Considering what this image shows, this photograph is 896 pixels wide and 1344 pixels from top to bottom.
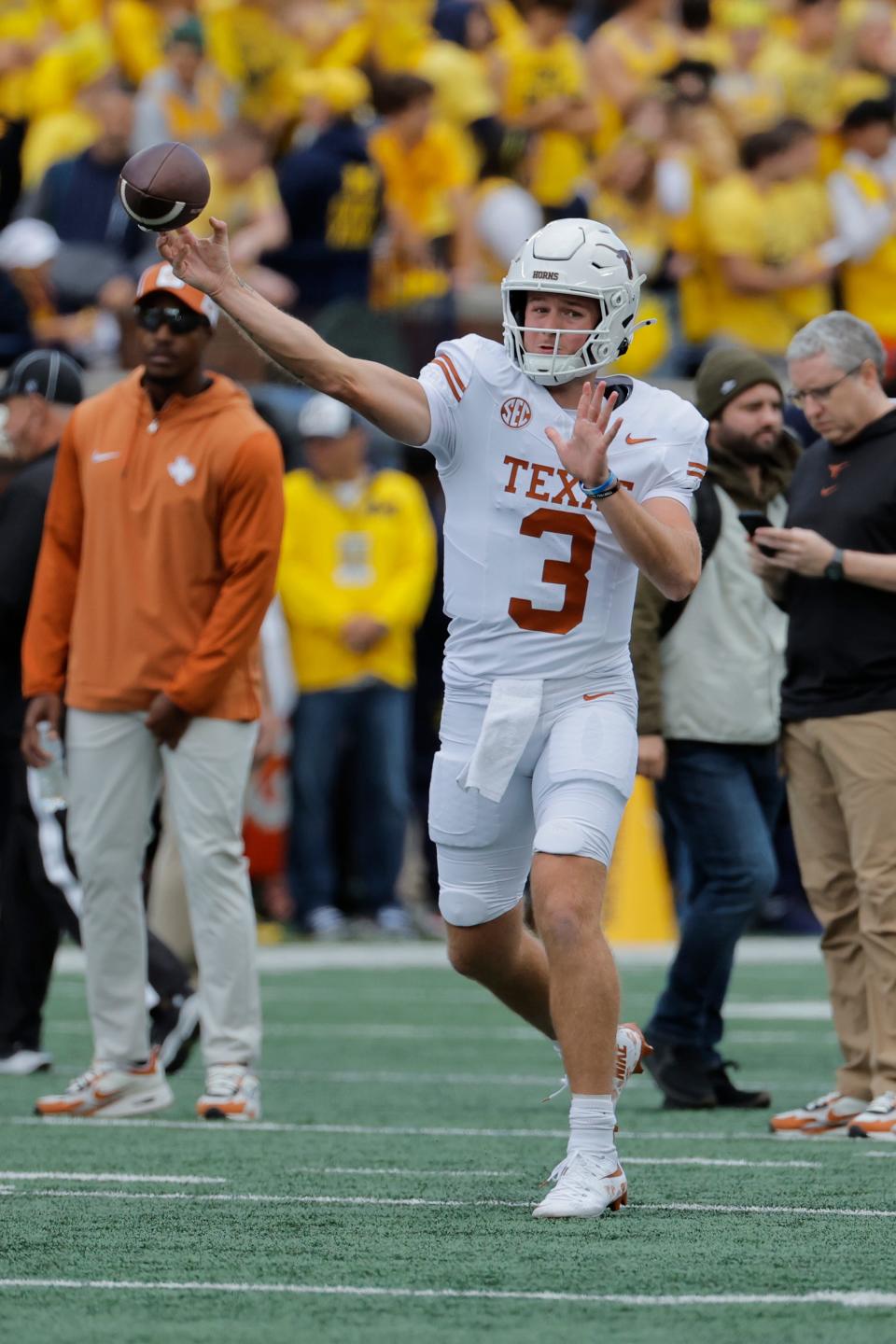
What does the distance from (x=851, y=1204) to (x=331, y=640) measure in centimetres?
825

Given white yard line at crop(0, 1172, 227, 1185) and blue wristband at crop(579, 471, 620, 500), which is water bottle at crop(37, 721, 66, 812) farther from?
blue wristband at crop(579, 471, 620, 500)

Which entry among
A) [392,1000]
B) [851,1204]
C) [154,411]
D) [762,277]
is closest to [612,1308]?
[851,1204]

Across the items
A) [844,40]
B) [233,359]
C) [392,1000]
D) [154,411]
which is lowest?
[392,1000]

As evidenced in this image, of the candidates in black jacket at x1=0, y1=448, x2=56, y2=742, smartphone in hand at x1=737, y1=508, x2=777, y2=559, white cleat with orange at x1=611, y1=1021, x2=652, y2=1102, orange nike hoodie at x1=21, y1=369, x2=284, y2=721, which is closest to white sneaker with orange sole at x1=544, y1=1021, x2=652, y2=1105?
white cleat with orange at x1=611, y1=1021, x2=652, y2=1102

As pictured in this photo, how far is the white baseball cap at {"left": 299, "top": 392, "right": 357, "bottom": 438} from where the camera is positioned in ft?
43.5

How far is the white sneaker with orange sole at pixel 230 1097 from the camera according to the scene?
7.30 metres

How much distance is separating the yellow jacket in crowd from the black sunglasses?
5.93m

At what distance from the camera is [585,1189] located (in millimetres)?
5367

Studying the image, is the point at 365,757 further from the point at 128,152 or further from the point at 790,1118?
the point at 790,1118

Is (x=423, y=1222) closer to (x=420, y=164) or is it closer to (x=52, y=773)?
(x=52, y=773)

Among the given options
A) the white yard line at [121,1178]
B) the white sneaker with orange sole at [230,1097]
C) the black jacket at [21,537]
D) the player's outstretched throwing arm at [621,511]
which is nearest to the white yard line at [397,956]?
the black jacket at [21,537]

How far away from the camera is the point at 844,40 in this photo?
1789 centimetres

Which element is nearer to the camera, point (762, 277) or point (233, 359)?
point (233, 359)

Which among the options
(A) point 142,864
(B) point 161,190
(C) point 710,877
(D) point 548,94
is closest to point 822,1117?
(C) point 710,877
